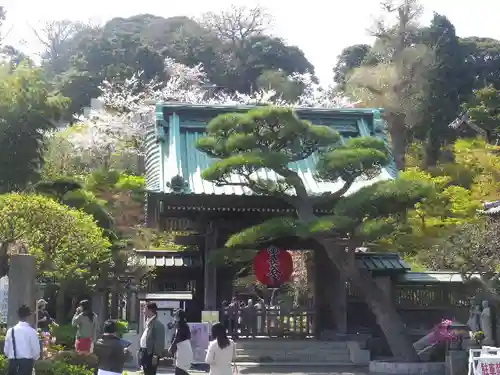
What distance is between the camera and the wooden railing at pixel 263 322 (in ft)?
60.0

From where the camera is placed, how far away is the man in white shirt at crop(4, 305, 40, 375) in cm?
937

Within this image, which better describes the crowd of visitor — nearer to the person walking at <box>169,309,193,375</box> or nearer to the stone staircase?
the person walking at <box>169,309,193,375</box>

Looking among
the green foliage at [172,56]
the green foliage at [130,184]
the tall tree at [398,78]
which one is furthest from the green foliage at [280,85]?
the green foliage at [130,184]

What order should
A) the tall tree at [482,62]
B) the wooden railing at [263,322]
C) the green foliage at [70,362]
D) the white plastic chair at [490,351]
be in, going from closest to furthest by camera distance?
the green foliage at [70,362]
the white plastic chair at [490,351]
the wooden railing at [263,322]
the tall tree at [482,62]

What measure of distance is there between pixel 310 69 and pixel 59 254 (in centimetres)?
5251

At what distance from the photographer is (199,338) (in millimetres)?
15977

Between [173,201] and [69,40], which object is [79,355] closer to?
[173,201]

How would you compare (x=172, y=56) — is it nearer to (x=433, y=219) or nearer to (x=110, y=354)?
(x=433, y=219)

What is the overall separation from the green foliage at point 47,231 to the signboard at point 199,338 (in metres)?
2.84

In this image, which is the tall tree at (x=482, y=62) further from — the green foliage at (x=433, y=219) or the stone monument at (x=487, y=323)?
the stone monument at (x=487, y=323)

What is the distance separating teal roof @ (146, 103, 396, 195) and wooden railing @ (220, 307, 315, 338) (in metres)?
3.34

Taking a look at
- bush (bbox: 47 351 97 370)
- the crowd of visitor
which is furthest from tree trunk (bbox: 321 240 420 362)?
bush (bbox: 47 351 97 370)

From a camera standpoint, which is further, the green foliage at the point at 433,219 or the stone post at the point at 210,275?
the green foliage at the point at 433,219

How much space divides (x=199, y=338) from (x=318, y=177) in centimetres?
452
